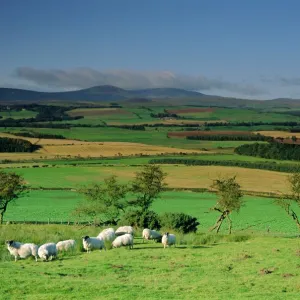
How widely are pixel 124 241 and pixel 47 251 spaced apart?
503cm

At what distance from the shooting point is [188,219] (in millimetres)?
41906

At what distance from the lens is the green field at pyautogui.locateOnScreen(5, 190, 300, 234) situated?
178 feet

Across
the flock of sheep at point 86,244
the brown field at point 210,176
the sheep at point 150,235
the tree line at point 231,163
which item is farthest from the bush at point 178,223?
the tree line at point 231,163

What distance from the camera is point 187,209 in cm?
6297

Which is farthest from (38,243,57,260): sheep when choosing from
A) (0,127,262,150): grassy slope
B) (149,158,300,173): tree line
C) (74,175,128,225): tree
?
(0,127,262,150): grassy slope

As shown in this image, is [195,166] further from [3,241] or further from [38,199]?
[3,241]

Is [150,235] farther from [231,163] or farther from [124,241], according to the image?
[231,163]

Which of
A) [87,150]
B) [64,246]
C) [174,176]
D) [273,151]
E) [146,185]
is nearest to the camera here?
[64,246]

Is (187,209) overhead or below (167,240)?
below

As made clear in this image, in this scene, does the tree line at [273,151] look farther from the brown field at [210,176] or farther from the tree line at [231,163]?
the brown field at [210,176]

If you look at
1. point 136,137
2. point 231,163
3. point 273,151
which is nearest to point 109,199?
point 231,163

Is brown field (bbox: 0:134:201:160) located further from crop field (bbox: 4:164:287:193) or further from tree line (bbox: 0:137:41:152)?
crop field (bbox: 4:164:287:193)

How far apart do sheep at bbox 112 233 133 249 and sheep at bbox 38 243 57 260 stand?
13.9ft

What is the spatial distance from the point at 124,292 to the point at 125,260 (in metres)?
7.73
